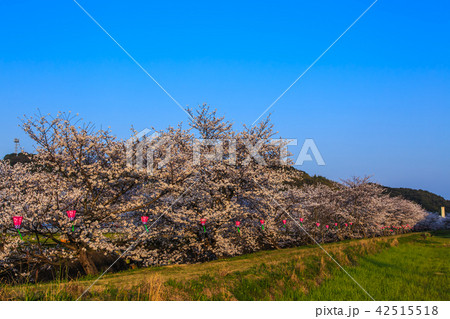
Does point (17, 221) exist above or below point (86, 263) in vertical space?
above

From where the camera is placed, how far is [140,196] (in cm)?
2097

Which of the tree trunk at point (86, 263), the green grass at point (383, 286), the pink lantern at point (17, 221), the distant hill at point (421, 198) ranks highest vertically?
the distant hill at point (421, 198)

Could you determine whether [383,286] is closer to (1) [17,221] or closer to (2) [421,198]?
(1) [17,221]

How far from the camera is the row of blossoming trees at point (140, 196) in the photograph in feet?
57.5

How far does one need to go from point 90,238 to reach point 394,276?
15.8 meters

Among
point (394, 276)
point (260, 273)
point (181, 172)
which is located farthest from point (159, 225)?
point (394, 276)

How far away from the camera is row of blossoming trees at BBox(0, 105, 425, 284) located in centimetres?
1753

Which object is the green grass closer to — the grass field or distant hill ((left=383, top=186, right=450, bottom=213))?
the grass field
